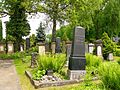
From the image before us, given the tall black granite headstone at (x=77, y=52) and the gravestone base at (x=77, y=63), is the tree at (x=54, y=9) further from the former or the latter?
the gravestone base at (x=77, y=63)

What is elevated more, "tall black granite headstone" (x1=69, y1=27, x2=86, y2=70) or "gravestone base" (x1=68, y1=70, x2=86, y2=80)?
"tall black granite headstone" (x1=69, y1=27, x2=86, y2=70)

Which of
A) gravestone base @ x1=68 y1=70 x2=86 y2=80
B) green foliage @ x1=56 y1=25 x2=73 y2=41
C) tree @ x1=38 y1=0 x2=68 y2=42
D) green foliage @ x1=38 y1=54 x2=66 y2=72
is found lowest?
gravestone base @ x1=68 y1=70 x2=86 y2=80

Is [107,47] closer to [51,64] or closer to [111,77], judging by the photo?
[51,64]

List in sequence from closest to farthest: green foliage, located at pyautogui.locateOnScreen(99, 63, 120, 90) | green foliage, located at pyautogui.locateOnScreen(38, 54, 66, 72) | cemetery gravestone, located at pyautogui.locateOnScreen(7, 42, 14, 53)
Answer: green foliage, located at pyautogui.locateOnScreen(99, 63, 120, 90) < green foliage, located at pyautogui.locateOnScreen(38, 54, 66, 72) < cemetery gravestone, located at pyautogui.locateOnScreen(7, 42, 14, 53)

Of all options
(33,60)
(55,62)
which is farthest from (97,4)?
(55,62)

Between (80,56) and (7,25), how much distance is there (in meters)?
20.6

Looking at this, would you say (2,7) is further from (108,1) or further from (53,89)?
(53,89)

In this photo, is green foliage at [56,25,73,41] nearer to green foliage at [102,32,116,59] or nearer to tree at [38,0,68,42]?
tree at [38,0,68,42]

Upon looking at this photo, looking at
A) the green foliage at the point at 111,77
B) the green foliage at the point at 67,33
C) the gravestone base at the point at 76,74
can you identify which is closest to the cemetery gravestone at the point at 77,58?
the gravestone base at the point at 76,74

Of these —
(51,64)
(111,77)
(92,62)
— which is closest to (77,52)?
(51,64)

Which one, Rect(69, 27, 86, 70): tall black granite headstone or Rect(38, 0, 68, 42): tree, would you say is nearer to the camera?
Rect(69, 27, 86, 70): tall black granite headstone

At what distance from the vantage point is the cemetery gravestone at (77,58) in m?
13.1

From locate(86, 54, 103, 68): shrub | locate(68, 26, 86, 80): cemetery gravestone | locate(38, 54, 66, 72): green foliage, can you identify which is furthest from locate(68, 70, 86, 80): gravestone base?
locate(86, 54, 103, 68): shrub

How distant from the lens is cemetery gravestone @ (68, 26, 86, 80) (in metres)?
13.1
